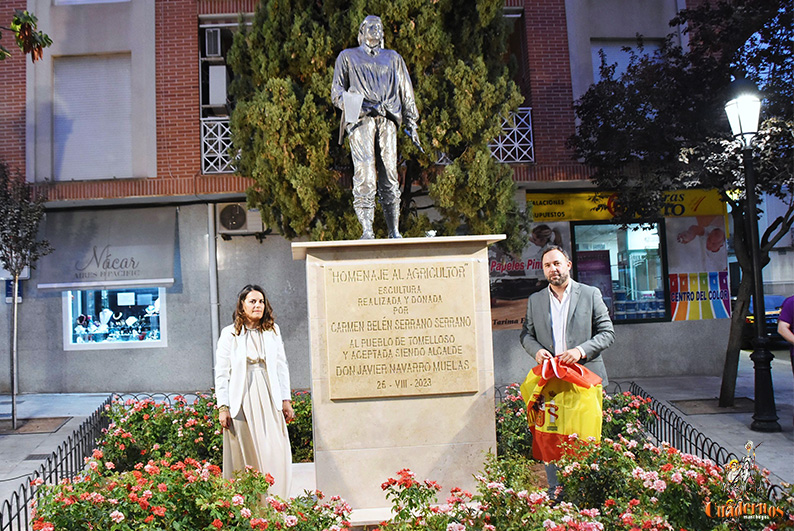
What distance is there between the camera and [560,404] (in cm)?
429

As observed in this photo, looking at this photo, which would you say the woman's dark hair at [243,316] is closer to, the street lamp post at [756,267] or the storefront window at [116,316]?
the street lamp post at [756,267]

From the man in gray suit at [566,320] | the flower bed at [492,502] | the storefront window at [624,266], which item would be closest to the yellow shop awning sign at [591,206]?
the storefront window at [624,266]

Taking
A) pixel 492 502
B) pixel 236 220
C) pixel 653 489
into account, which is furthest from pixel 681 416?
pixel 236 220

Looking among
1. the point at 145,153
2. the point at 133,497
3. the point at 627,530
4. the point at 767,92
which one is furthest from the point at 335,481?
the point at 145,153

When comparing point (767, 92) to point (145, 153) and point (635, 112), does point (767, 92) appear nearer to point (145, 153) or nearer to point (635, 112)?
point (635, 112)

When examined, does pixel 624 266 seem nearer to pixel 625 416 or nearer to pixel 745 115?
pixel 745 115

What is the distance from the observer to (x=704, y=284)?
1309 centimetres

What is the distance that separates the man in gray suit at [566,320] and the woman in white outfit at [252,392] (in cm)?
199

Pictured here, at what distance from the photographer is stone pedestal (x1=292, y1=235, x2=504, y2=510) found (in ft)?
16.7

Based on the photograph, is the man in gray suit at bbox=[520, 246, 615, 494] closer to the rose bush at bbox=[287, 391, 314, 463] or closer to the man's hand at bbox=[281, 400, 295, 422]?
the man's hand at bbox=[281, 400, 295, 422]

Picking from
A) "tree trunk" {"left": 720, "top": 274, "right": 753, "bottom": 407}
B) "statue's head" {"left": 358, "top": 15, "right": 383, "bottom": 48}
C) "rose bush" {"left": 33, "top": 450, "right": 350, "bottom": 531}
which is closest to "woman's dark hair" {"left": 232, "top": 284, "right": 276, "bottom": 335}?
"rose bush" {"left": 33, "top": 450, "right": 350, "bottom": 531}

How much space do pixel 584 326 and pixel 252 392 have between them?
250 cm

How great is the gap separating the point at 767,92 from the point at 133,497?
9479 mm

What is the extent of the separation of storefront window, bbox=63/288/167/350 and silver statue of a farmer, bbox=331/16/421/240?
329 inches
